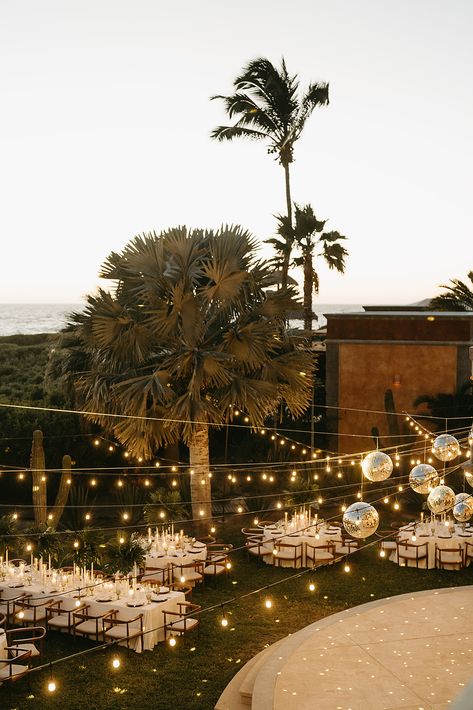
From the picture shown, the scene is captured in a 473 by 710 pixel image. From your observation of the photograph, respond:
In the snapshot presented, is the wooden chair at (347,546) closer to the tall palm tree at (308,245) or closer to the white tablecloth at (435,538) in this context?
the white tablecloth at (435,538)

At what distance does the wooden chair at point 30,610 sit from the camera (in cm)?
1419

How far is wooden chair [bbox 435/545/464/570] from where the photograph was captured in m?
17.1

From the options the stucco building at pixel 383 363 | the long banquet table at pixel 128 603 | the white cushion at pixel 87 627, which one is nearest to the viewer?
the long banquet table at pixel 128 603

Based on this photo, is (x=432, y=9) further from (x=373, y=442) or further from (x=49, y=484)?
(x=49, y=484)

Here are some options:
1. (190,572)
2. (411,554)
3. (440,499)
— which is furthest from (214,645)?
(411,554)

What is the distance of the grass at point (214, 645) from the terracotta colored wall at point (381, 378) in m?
6.87

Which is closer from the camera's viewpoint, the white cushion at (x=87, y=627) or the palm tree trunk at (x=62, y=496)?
the white cushion at (x=87, y=627)

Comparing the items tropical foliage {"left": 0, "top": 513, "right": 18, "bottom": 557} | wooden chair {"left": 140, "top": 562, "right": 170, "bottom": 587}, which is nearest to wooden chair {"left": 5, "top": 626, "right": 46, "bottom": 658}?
tropical foliage {"left": 0, "top": 513, "right": 18, "bottom": 557}

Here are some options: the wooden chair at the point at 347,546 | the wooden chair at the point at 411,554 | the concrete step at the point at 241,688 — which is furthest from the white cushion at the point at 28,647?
the wooden chair at the point at 411,554

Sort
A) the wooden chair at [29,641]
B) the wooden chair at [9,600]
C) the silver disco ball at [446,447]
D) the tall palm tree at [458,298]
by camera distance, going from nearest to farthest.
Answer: the silver disco ball at [446,447]
the wooden chair at [29,641]
the wooden chair at [9,600]
the tall palm tree at [458,298]

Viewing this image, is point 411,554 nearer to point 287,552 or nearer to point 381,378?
point 287,552

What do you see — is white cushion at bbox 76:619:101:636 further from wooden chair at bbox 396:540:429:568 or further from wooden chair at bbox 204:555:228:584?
wooden chair at bbox 396:540:429:568

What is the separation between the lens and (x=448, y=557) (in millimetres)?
17297

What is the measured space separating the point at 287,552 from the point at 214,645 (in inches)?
186
